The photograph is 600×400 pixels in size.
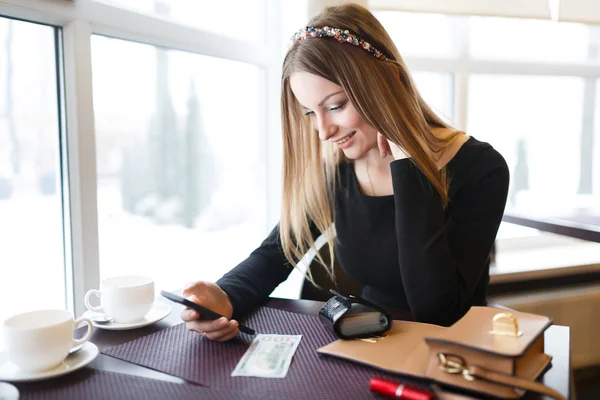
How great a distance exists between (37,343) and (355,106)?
704 mm

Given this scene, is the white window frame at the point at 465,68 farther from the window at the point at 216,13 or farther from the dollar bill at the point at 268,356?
the dollar bill at the point at 268,356

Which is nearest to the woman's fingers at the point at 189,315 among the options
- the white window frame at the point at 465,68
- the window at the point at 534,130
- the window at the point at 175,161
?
the window at the point at 175,161

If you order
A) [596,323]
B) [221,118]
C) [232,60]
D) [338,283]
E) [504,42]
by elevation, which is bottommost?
[596,323]

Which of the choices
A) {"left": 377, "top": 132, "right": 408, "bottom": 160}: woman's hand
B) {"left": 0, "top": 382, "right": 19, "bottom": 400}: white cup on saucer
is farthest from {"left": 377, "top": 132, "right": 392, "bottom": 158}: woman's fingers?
{"left": 0, "top": 382, "right": 19, "bottom": 400}: white cup on saucer

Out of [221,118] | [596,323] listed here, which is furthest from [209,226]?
[596,323]

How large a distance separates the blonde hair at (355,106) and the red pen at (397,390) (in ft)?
1.62

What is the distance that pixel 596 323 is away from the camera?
6.75ft

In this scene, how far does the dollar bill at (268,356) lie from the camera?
725mm

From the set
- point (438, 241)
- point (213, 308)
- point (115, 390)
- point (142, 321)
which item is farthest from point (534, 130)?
point (115, 390)

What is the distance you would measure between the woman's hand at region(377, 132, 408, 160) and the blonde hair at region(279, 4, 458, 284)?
0.04 feet

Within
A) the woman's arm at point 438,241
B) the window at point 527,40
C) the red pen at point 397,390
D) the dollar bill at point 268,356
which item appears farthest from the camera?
the window at point 527,40

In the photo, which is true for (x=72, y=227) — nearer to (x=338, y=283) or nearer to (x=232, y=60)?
(x=338, y=283)

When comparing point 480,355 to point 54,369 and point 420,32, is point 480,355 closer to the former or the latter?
point 54,369

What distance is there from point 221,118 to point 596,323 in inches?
65.2
